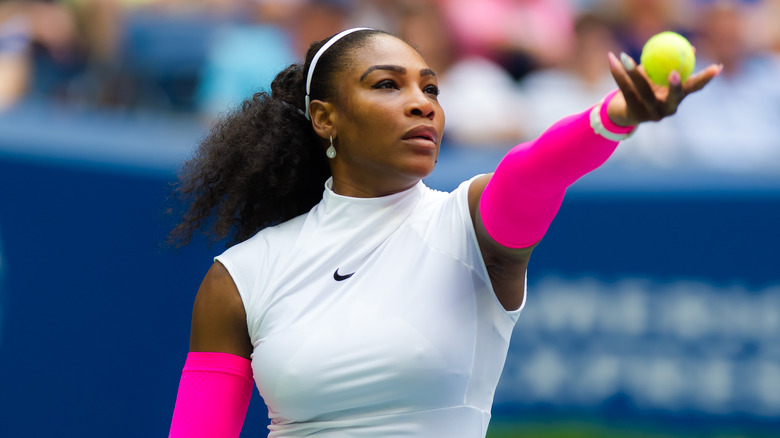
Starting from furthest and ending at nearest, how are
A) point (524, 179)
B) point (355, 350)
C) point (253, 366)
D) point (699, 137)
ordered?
point (699, 137), point (253, 366), point (355, 350), point (524, 179)

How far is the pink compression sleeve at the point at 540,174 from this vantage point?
1.92m

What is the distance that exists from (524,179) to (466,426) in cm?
61

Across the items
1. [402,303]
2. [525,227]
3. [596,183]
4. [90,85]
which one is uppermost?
[90,85]

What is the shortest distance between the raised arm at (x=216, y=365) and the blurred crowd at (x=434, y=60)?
3.07 m

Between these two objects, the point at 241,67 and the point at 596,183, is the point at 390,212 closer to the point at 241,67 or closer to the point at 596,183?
the point at 596,183

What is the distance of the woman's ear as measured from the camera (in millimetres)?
2521

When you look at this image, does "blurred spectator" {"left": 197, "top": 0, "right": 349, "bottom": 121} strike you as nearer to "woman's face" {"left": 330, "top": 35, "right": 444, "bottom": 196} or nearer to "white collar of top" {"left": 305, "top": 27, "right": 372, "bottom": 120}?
"white collar of top" {"left": 305, "top": 27, "right": 372, "bottom": 120}

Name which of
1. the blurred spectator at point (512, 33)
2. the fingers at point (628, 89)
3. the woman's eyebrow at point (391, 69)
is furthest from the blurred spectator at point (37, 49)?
the fingers at point (628, 89)

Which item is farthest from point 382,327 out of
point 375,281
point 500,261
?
point 500,261

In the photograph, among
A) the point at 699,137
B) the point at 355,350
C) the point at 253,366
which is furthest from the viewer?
the point at 699,137

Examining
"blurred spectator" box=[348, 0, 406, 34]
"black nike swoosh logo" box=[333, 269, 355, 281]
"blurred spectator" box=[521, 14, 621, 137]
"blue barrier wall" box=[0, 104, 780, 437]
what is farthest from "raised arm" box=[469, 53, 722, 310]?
"blurred spectator" box=[348, 0, 406, 34]

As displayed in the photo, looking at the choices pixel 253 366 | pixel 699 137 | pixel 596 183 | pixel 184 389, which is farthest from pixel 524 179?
pixel 699 137

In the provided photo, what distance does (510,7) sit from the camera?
6152mm

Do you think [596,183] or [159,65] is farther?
[159,65]
